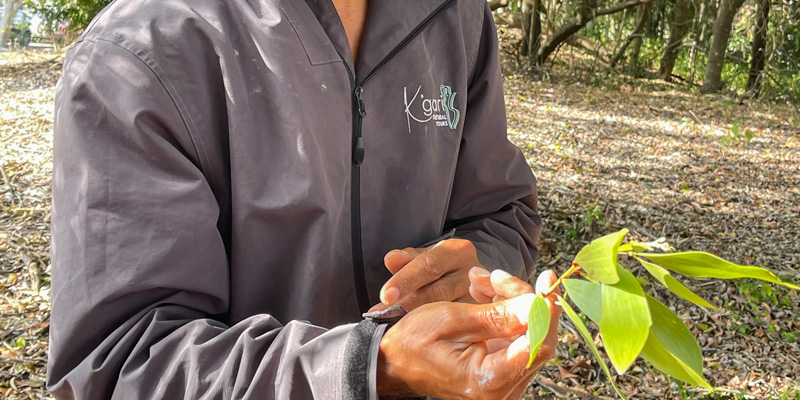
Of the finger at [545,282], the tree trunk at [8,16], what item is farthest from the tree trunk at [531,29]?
the finger at [545,282]

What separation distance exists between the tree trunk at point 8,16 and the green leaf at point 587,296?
12262mm

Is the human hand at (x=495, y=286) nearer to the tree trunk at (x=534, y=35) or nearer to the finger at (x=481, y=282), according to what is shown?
the finger at (x=481, y=282)

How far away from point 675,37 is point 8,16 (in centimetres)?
1057

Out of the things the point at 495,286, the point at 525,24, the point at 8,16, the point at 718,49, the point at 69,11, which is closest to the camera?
the point at 495,286

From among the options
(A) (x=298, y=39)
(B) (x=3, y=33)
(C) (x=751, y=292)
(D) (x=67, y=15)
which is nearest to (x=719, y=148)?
(C) (x=751, y=292)

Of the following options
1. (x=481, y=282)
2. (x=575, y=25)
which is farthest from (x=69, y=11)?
(x=481, y=282)

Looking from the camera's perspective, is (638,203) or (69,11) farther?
(69,11)

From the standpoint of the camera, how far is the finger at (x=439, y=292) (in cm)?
136

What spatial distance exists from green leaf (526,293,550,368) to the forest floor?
2.34ft

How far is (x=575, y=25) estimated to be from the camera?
376 inches

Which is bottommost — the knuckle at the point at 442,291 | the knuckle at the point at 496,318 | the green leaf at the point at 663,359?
the knuckle at the point at 442,291

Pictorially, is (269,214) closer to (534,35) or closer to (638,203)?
(638,203)

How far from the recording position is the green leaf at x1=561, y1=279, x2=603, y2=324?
2.81 ft

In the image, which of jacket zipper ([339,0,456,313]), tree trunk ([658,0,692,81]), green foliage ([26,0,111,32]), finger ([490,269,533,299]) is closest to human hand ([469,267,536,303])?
finger ([490,269,533,299])
